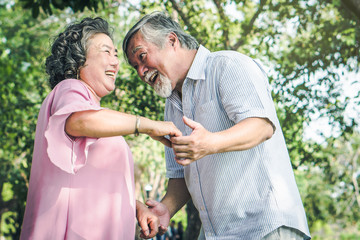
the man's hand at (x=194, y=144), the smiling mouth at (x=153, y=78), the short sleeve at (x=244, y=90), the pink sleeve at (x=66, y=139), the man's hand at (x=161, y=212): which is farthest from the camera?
the smiling mouth at (x=153, y=78)

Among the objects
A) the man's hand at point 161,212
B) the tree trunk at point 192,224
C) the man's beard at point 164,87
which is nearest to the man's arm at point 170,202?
the man's hand at point 161,212

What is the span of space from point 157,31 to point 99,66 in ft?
2.06

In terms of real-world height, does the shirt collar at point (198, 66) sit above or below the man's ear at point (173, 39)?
below

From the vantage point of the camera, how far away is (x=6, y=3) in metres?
13.6

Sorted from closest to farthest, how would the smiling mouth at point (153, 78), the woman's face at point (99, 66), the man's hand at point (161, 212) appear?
the woman's face at point (99, 66), the man's hand at point (161, 212), the smiling mouth at point (153, 78)

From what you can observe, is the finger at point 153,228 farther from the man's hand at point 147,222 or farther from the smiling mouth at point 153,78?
the smiling mouth at point 153,78

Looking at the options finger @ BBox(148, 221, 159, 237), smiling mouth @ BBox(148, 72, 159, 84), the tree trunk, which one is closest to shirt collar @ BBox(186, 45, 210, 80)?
smiling mouth @ BBox(148, 72, 159, 84)

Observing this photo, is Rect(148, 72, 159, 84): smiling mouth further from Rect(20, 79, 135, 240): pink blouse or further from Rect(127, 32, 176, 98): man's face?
Rect(20, 79, 135, 240): pink blouse

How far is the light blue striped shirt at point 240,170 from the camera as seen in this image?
2.15m

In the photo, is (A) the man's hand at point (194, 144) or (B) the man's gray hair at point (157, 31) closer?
(A) the man's hand at point (194, 144)

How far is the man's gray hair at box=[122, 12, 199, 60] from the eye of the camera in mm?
2754

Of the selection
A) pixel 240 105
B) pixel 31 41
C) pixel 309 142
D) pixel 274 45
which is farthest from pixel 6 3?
pixel 240 105

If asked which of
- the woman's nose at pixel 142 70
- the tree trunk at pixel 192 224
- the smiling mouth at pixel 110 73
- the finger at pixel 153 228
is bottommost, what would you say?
the tree trunk at pixel 192 224

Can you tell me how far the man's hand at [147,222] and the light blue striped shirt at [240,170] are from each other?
306 mm
